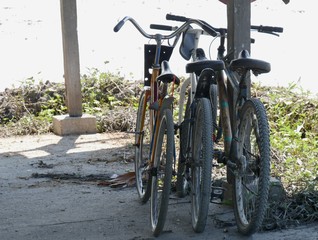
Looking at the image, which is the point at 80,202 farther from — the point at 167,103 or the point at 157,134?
the point at 167,103

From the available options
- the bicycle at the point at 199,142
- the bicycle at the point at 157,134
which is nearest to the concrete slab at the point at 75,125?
the bicycle at the point at 157,134

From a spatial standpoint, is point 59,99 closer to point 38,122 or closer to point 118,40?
point 38,122

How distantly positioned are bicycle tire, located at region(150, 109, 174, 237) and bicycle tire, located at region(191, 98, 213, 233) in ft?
0.64

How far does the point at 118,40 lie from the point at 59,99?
12.8 ft

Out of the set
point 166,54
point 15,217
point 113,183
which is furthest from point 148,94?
point 15,217

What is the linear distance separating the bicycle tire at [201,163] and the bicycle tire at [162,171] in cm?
19

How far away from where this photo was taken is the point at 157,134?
15.4ft

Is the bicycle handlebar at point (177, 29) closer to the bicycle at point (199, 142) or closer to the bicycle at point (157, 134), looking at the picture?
the bicycle at point (157, 134)

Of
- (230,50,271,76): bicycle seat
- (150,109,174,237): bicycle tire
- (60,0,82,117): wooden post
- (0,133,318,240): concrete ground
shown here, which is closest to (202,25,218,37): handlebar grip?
(230,50,271,76): bicycle seat

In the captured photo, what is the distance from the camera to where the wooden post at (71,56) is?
7.93 m

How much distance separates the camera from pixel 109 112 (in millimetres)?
8312

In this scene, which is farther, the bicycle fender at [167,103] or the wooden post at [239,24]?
the wooden post at [239,24]

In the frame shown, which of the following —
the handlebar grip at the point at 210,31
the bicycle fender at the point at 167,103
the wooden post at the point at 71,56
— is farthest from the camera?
the wooden post at the point at 71,56

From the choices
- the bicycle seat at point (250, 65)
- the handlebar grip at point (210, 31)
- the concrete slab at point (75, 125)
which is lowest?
the concrete slab at point (75, 125)
